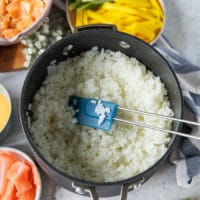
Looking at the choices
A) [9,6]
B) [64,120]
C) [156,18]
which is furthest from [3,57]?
[156,18]

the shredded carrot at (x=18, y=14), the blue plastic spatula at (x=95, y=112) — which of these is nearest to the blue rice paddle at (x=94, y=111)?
the blue plastic spatula at (x=95, y=112)

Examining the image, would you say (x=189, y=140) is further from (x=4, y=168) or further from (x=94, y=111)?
(x=4, y=168)

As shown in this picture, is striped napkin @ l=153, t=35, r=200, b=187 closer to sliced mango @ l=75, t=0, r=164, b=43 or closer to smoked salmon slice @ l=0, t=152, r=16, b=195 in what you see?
sliced mango @ l=75, t=0, r=164, b=43

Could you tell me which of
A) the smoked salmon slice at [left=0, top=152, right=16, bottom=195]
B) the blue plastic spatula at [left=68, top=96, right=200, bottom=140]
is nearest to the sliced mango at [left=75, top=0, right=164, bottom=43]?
the blue plastic spatula at [left=68, top=96, right=200, bottom=140]

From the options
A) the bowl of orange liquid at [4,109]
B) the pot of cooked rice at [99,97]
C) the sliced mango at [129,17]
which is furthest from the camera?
the sliced mango at [129,17]

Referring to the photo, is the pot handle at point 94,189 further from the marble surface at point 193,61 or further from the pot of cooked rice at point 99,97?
Result: the marble surface at point 193,61

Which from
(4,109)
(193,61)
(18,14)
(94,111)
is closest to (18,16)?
(18,14)

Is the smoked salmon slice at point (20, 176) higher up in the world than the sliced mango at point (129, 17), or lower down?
lower down
